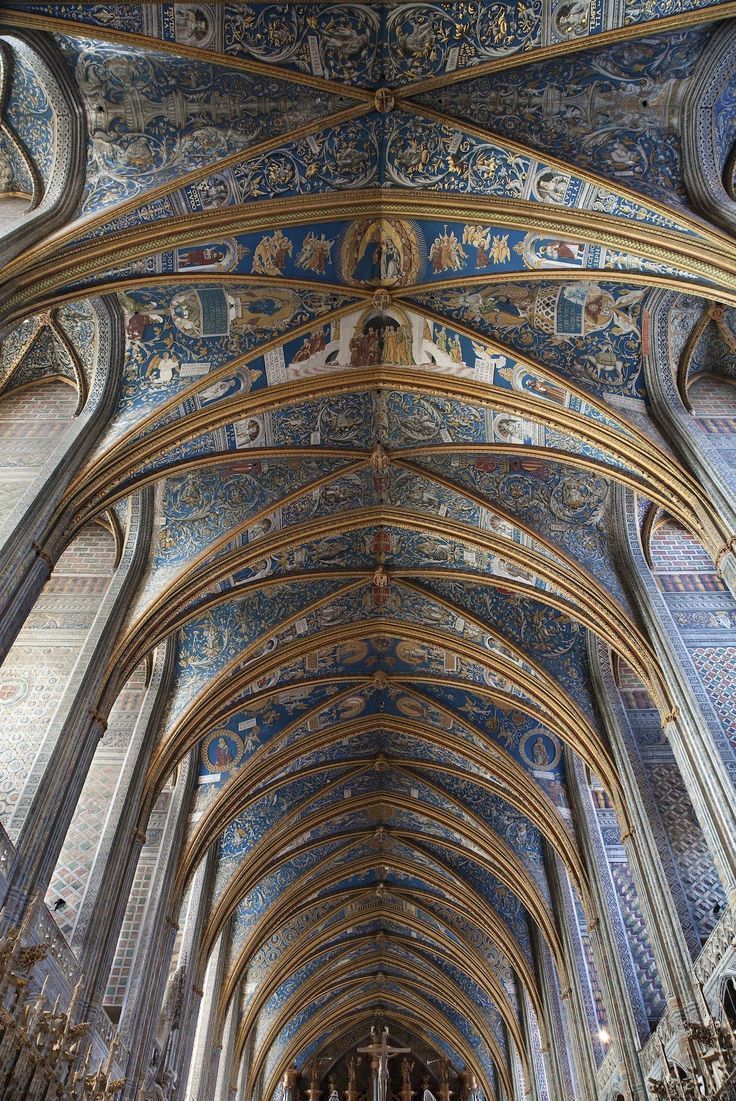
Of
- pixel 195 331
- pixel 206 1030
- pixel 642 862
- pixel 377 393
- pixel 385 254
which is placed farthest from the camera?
pixel 206 1030

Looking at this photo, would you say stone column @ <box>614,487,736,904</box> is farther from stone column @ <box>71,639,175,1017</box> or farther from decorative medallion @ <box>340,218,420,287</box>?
stone column @ <box>71,639,175,1017</box>

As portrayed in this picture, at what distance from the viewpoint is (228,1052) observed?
24.7 m

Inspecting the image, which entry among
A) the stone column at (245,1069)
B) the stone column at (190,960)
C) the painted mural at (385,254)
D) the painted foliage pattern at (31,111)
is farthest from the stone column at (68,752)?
the stone column at (245,1069)

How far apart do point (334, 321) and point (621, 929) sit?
12.0 m

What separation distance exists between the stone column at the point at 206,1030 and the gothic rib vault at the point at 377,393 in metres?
0.18

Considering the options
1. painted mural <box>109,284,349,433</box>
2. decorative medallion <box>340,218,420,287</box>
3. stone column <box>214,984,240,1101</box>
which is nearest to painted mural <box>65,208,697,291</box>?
decorative medallion <box>340,218,420,287</box>

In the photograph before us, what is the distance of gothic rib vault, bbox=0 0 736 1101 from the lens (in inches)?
432

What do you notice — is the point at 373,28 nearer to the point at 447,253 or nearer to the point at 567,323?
the point at 447,253

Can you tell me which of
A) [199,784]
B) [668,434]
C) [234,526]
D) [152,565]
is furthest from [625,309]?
[199,784]

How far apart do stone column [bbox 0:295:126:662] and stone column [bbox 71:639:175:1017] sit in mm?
4994

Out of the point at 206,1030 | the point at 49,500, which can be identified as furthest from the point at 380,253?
the point at 206,1030

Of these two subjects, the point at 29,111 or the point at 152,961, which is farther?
the point at 152,961

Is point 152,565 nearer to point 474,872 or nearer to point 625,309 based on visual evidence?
point 625,309

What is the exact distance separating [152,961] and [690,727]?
32.5 feet
